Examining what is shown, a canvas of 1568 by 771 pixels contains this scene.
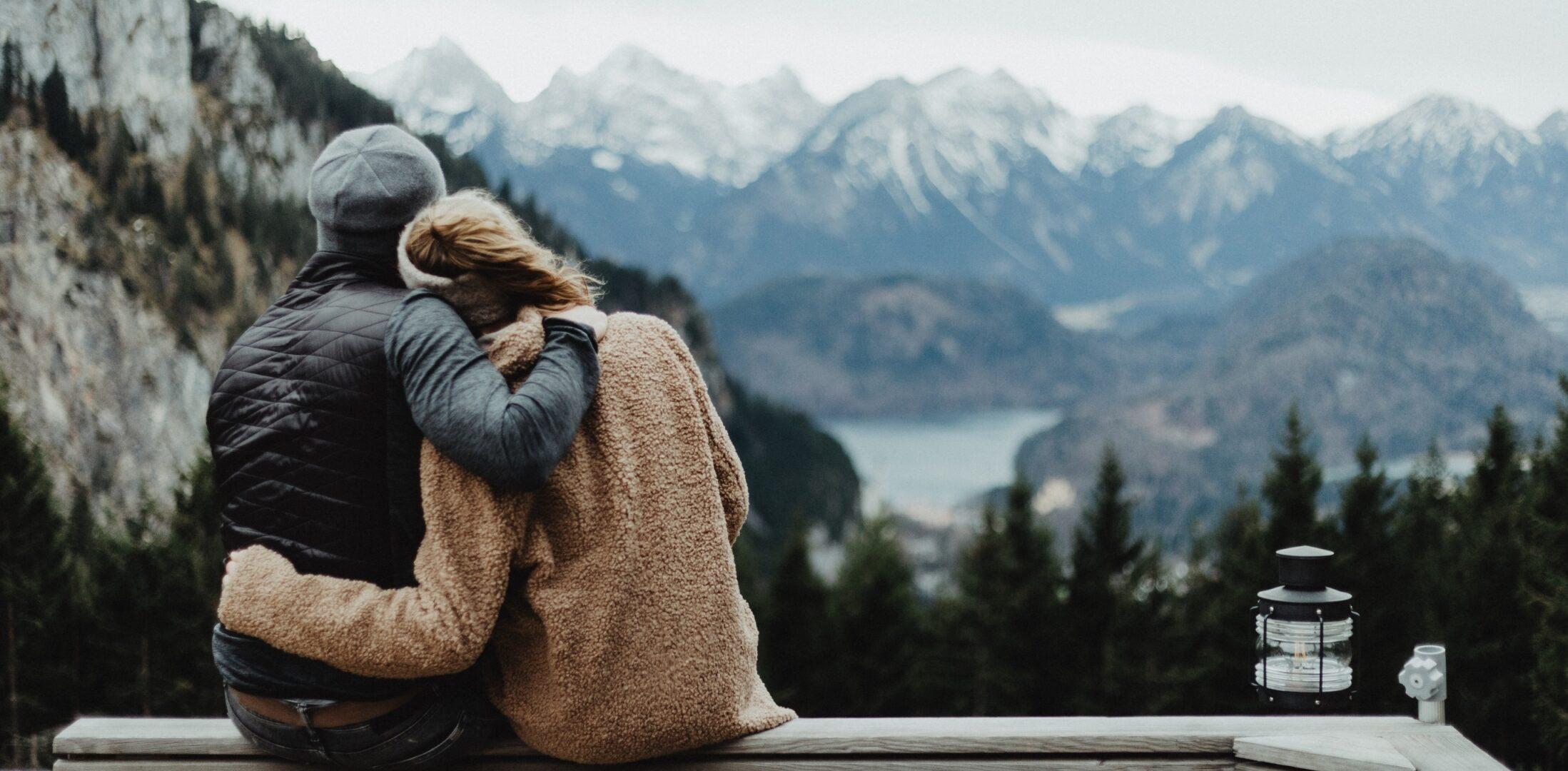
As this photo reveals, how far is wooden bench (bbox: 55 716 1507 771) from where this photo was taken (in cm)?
283

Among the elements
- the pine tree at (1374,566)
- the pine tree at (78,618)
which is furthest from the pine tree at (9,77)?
the pine tree at (1374,566)

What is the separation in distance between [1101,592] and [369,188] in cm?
3497

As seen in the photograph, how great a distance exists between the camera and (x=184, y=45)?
190ft

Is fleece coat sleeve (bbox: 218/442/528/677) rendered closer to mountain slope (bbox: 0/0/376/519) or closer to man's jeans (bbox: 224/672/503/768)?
man's jeans (bbox: 224/672/503/768)

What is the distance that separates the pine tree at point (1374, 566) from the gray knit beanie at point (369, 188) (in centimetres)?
3474

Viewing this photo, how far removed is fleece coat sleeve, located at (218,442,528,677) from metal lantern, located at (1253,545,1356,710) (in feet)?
7.01

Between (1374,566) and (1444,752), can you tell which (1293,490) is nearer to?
(1374,566)

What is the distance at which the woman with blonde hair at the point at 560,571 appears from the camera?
2.42 meters

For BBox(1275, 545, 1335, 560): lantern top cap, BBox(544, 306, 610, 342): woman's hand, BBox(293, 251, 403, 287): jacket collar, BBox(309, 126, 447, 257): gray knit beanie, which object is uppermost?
BBox(309, 126, 447, 257): gray knit beanie

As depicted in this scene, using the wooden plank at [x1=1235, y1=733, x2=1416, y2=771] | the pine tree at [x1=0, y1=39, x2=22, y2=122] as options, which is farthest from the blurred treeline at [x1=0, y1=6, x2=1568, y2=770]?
Result: the wooden plank at [x1=1235, y1=733, x2=1416, y2=771]

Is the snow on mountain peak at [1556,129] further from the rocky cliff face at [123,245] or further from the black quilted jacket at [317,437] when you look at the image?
the black quilted jacket at [317,437]

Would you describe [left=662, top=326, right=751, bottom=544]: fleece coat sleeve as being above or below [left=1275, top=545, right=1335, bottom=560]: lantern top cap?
above

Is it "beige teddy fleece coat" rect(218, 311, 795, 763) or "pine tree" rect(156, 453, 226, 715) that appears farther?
"pine tree" rect(156, 453, 226, 715)

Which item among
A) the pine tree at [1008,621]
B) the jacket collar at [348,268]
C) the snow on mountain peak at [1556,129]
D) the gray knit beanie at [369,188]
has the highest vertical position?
the snow on mountain peak at [1556,129]
